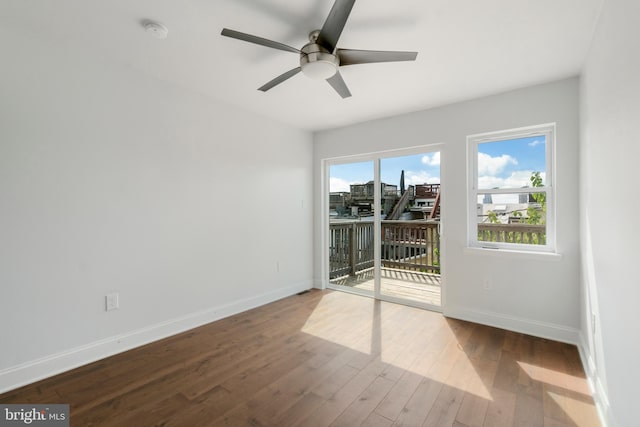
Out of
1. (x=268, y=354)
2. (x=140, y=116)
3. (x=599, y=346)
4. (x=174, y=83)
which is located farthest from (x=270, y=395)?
(x=174, y=83)

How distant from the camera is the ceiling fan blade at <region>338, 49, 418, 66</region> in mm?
1780

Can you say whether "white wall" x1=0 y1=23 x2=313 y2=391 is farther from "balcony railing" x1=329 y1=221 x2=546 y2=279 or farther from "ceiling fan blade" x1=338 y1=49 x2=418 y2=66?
"ceiling fan blade" x1=338 y1=49 x2=418 y2=66

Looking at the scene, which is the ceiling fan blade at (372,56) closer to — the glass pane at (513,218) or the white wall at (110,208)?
the white wall at (110,208)

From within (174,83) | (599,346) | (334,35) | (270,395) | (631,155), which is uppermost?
(174,83)

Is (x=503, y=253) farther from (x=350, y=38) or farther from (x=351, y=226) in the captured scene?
(x=350, y=38)

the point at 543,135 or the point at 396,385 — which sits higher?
the point at 543,135

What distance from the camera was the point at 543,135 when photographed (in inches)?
113

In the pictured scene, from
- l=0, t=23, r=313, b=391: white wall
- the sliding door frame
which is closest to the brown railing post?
the sliding door frame

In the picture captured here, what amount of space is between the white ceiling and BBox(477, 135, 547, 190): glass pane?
0.58 meters

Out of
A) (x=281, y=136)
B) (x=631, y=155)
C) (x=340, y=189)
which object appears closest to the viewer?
(x=631, y=155)

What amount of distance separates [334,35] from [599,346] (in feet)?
8.45

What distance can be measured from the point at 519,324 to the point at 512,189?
1378mm

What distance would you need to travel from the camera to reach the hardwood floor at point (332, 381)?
171 cm

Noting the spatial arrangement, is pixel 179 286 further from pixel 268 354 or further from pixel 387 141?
pixel 387 141
